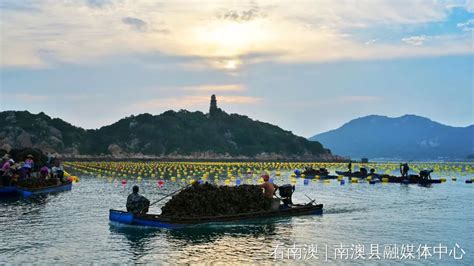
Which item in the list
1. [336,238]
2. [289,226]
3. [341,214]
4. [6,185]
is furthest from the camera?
[6,185]

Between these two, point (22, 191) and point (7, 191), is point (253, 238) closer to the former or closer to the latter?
point (22, 191)

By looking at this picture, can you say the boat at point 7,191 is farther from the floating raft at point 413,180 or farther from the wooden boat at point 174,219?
the floating raft at point 413,180

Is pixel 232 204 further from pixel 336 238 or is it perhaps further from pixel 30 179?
pixel 30 179

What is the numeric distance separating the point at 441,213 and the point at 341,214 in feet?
25.9

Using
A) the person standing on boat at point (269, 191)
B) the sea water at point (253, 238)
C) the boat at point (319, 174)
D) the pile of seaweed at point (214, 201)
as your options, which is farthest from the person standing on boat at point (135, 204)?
the boat at point (319, 174)

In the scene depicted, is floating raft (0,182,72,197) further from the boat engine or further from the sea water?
the boat engine

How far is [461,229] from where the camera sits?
31078mm

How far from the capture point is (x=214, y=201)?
31219 mm

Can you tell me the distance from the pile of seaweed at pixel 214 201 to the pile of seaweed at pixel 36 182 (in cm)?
2203

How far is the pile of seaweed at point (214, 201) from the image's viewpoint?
30.2 m

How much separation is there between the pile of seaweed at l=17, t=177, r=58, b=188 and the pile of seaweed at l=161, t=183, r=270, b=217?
2203cm

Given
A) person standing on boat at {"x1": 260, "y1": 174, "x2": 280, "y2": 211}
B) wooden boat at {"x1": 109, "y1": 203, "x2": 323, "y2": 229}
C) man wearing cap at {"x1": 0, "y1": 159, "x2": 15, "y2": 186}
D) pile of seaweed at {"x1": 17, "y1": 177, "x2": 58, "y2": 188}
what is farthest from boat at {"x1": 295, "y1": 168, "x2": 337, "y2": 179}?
wooden boat at {"x1": 109, "y1": 203, "x2": 323, "y2": 229}

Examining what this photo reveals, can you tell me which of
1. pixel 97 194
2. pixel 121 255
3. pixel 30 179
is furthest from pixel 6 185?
pixel 121 255

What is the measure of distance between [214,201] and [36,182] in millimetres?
24687
